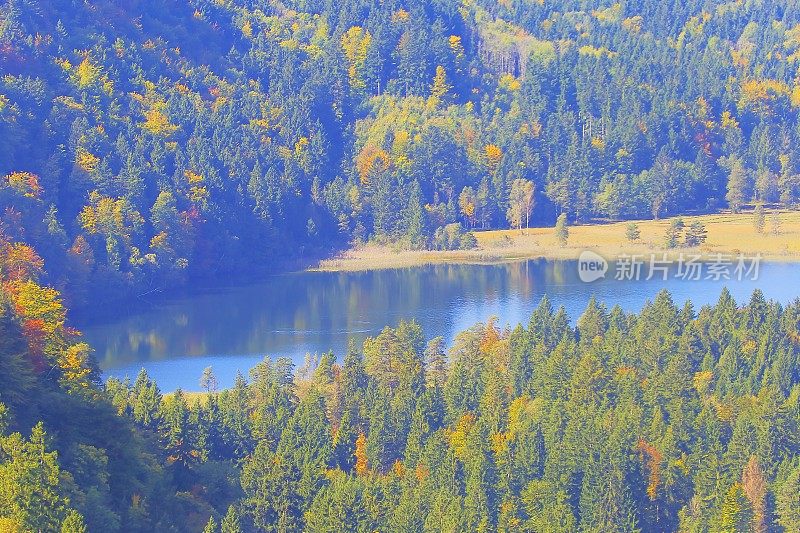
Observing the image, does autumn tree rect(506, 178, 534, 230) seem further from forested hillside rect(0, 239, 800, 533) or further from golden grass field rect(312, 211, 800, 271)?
forested hillside rect(0, 239, 800, 533)

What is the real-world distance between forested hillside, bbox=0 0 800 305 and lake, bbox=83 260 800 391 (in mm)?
7220

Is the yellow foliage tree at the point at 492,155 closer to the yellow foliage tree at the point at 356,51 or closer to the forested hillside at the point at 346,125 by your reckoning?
the forested hillside at the point at 346,125

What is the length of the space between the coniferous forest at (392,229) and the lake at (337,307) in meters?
4.73

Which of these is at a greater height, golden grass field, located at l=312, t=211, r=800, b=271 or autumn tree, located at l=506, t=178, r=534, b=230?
autumn tree, located at l=506, t=178, r=534, b=230

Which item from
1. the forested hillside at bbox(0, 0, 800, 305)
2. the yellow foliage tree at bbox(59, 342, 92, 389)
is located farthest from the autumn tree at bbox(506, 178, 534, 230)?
the yellow foliage tree at bbox(59, 342, 92, 389)

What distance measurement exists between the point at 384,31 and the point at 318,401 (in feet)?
308

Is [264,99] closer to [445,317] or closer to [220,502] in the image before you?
[445,317]

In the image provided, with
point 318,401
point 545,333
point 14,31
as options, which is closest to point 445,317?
point 545,333

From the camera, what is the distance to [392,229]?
119 metres

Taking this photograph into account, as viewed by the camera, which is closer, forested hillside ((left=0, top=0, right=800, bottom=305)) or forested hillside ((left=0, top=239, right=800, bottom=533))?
forested hillside ((left=0, top=239, right=800, bottom=533))

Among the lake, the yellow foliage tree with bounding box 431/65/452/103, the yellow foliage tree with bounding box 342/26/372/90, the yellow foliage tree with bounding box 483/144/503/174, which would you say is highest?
the yellow foliage tree with bounding box 342/26/372/90

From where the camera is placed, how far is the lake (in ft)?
248

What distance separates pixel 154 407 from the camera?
1923 inches

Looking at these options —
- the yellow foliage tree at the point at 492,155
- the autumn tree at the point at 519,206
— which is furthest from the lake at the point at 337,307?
the yellow foliage tree at the point at 492,155
